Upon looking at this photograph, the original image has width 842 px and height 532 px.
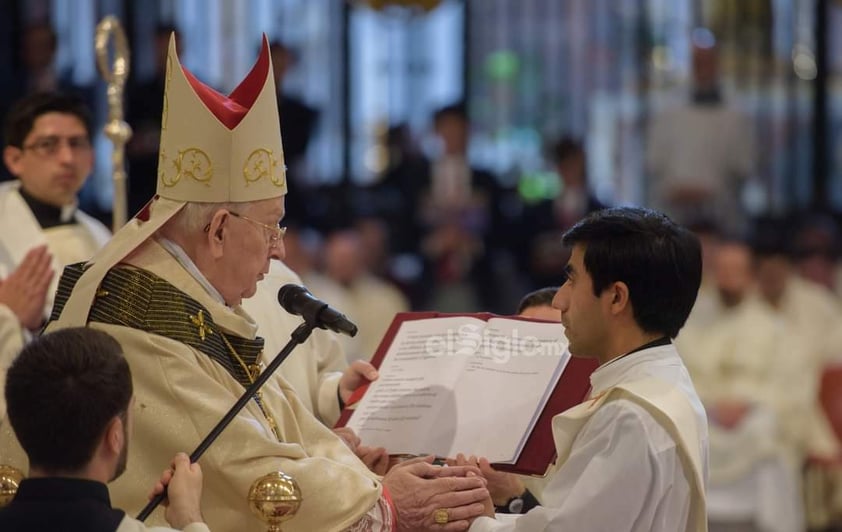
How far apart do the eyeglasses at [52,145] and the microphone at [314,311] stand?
218 cm

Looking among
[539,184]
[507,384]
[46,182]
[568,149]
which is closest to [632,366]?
[507,384]

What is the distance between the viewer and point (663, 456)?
367 cm

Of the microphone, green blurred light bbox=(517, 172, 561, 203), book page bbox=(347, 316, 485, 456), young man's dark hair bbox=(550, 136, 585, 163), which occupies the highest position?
the microphone

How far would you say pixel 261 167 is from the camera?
409cm

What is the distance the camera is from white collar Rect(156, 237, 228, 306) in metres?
4.01

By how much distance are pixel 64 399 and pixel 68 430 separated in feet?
0.19

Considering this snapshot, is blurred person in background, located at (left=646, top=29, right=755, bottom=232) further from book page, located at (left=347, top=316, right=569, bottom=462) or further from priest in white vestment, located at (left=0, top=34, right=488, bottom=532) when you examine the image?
priest in white vestment, located at (left=0, top=34, right=488, bottom=532)

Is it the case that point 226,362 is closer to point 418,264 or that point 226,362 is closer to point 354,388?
point 354,388

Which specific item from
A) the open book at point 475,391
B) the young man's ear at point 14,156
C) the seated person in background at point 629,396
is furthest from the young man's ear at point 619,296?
the young man's ear at point 14,156

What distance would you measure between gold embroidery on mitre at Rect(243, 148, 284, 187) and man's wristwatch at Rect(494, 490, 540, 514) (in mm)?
1142

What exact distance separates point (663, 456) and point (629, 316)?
1.17 feet

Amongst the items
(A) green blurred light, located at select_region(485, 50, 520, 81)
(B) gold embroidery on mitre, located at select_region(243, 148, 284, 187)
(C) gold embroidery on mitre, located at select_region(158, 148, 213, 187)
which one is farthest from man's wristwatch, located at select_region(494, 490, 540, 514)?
(A) green blurred light, located at select_region(485, 50, 520, 81)

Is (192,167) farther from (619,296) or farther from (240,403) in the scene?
(619,296)

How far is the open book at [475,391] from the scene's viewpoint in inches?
168
